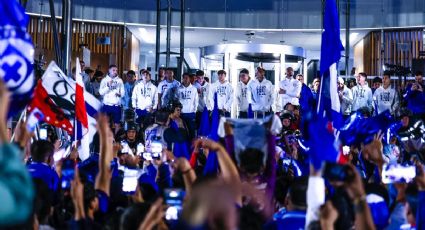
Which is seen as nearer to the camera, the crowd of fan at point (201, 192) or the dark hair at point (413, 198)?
the crowd of fan at point (201, 192)

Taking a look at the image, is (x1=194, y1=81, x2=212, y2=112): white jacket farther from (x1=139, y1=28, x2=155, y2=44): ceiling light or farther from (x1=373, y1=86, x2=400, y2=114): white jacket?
(x1=139, y1=28, x2=155, y2=44): ceiling light

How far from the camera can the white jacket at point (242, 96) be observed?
54.2 feet

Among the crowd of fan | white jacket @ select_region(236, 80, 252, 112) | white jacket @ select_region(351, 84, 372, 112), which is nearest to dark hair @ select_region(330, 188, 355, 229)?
the crowd of fan

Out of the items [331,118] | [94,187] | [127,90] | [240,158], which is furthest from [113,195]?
[127,90]

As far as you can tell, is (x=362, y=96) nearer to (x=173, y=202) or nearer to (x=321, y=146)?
(x=321, y=146)

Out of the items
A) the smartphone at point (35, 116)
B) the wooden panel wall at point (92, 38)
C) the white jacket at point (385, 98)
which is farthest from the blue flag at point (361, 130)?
the wooden panel wall at point (92, 38)

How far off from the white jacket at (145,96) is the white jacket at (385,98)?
4558 mm

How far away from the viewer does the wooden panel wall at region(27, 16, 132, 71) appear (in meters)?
24.2

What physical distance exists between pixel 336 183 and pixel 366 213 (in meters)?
0.24

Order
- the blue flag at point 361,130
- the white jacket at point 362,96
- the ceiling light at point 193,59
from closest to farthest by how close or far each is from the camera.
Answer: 1. the blue flag at point 361,130
2. the white jacket at point 362,96
3. the ceiling light at point 193,59

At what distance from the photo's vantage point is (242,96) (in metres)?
16.6

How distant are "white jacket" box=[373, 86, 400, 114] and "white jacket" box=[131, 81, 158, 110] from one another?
456 cm

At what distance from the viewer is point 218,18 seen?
2400cm

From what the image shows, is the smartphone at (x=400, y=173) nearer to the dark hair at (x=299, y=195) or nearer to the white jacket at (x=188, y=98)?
the dark hair at (x=299, y=195)
